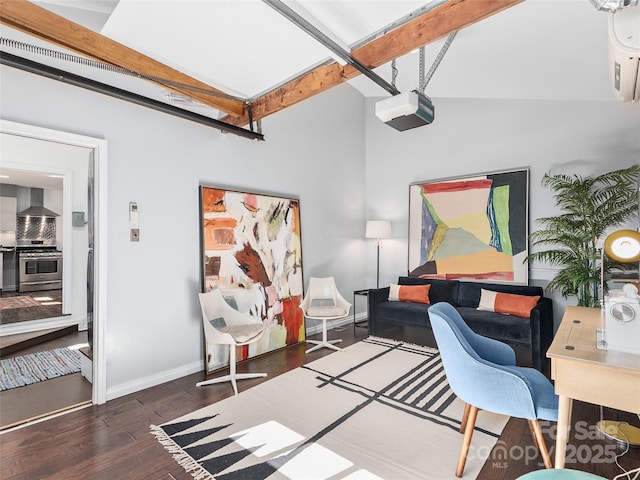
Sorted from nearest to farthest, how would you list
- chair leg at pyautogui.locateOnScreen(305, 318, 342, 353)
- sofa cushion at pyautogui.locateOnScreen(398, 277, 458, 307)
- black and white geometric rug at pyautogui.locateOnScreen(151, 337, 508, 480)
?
black and white geometric rug at pyautogui.locateOnScreen(151, 337, 508, 480) → chair leg at pyautogui.locateOnScreen(305, 318, 342, 353) → sofa cushion at pyautogui.locateOnScreen(398, 277, 458, 307)

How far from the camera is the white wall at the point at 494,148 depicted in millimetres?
3840

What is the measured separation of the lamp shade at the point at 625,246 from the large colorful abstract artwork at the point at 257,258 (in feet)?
10.1

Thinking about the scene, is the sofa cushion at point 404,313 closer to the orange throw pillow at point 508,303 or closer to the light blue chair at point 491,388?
the orange throw pillow at point 508,303

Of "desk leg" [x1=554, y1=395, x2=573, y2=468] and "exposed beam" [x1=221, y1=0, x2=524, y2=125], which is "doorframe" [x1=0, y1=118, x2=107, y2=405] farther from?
"desk leg" [x1=554, y1=395, x2=573, y2=468]

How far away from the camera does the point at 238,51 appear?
2299 mm

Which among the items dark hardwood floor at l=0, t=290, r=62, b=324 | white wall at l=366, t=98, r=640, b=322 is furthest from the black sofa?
dark hardwood floor at l=0, t=290, r=62, b=324

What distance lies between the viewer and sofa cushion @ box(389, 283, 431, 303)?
454 centimetres

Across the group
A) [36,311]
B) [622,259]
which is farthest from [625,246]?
[36,311]

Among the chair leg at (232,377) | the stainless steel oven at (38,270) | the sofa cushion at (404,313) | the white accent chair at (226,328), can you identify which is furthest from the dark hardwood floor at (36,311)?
the sofa cushion at (404,313)

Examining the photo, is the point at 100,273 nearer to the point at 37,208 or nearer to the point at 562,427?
the point at 562,427

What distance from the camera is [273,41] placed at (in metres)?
2.20

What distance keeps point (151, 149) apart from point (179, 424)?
2276mm

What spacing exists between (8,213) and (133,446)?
755cm

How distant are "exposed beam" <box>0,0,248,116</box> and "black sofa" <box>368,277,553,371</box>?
10.9 ft
